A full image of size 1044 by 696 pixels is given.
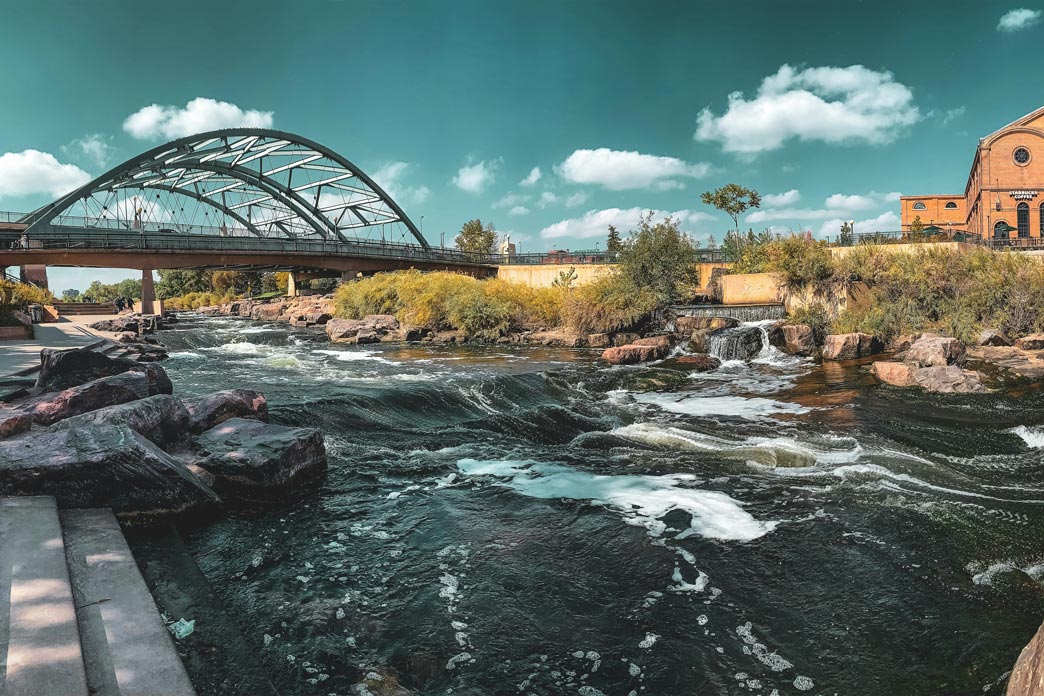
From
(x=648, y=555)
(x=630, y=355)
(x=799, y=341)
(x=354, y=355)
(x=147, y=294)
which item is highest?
(x=147, y=294)

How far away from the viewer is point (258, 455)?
639 cm

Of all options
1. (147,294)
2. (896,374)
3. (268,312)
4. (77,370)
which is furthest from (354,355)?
(147,294)

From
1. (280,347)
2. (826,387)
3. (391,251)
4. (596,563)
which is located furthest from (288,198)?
(596,563)

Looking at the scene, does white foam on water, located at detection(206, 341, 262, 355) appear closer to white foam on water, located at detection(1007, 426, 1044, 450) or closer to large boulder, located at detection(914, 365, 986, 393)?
large boulder, located at detection(914, 365, 986, 393)

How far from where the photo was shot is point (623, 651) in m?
4.02

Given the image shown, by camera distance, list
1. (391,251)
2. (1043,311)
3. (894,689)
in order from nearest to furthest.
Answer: (894,689) → (1043,311) → (391,251)

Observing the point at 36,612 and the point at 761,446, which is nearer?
the point at 36,612

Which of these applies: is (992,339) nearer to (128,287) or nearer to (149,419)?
(149,419)

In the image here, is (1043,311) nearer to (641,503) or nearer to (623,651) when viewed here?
(641,503)

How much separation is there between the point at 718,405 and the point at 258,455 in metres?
8.73

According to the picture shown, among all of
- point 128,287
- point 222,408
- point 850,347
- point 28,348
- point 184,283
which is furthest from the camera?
point 128,287

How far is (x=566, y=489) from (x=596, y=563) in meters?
1.88

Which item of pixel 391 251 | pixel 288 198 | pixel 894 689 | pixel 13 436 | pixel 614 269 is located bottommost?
pixel 894 689

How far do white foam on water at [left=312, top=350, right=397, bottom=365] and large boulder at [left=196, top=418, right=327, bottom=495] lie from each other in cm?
1128
